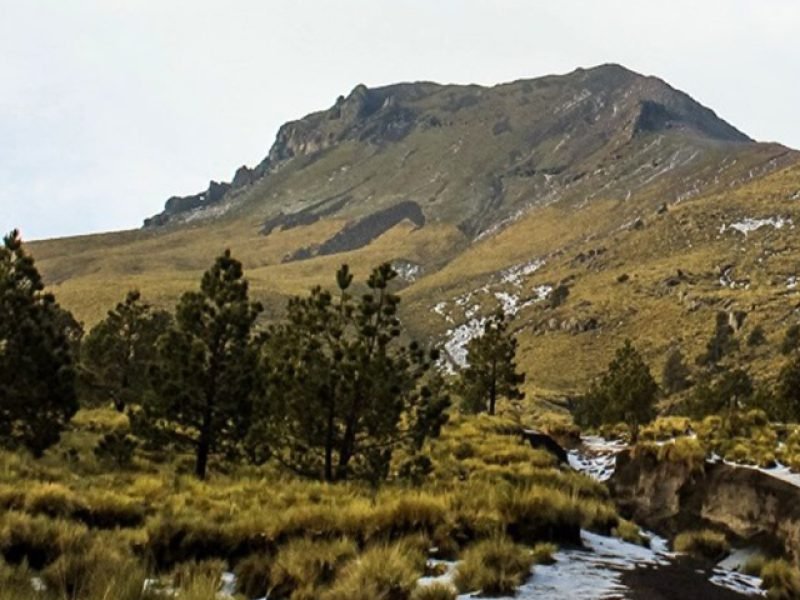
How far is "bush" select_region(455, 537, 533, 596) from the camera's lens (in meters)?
9.28

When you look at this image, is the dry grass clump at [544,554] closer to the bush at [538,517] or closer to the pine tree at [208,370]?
the bush at [538,517]

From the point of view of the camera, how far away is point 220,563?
10203mm

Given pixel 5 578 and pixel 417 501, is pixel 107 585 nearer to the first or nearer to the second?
pixel 5 578

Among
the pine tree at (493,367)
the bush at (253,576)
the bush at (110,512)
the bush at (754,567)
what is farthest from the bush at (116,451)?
the pine tree at (493,367)

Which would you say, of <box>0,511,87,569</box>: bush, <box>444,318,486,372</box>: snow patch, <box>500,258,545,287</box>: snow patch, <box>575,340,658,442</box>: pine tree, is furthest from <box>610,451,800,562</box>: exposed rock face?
<box>500,258,545,287</box>: snow patch

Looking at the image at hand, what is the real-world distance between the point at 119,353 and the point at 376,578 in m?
31.7

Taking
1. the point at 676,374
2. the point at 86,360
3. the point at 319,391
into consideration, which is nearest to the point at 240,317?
the point at 319,391

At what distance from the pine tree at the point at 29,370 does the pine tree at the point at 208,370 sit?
7.47ft

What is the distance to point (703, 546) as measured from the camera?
15484mm

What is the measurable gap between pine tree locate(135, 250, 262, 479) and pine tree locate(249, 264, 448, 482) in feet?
2.71

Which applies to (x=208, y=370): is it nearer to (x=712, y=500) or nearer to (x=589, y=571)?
(x=589, y=571)

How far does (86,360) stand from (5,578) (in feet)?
112

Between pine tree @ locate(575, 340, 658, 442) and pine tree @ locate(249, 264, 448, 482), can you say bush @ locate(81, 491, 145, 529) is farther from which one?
pine tree @ locate(575, 340, 658, 442)

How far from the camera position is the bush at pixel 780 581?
11.2 metres
